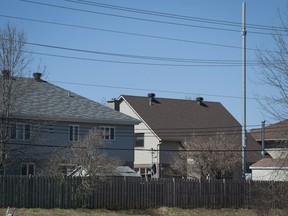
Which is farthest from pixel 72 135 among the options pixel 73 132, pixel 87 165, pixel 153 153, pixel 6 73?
pixel 87 165

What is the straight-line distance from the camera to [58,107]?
162 ft

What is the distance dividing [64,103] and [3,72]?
1090cm

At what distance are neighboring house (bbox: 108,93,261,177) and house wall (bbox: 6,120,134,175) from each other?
19.3ft

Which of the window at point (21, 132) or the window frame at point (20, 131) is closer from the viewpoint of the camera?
the window frame at point (20, 131)

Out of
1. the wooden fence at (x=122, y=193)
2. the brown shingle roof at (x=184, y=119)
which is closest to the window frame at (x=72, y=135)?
the brown shingle roof at (x=184, y=119)

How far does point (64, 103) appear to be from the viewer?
50625 mm

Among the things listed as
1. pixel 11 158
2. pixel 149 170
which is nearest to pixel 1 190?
pixel 11 158

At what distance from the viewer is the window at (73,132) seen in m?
48.8

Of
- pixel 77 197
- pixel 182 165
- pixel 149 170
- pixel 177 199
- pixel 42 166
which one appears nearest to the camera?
pixel 77 197

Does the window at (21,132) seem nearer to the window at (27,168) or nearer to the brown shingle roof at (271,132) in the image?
the window at (27,168)

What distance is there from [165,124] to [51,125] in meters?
16.5

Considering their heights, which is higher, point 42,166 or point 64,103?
point 64,103

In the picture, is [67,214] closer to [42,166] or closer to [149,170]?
[42,166]

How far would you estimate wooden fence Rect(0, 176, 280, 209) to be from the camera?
33438mm
